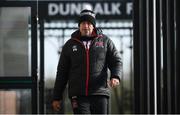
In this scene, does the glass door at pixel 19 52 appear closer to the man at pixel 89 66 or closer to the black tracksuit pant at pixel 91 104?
the man at pixel 89 66

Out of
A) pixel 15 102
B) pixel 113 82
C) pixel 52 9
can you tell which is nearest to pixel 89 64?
pixel 113 82

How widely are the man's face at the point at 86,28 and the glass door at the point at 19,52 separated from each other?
2.65 m

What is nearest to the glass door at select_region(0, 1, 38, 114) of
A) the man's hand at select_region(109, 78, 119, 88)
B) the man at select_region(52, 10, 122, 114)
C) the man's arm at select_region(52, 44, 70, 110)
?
the man's arm at select_region(52, 44, 70, 110)

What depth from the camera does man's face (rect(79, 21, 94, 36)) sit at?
7.13 meters

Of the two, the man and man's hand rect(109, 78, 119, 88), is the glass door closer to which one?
the man

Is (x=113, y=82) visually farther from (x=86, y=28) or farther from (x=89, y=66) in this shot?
(x=86, y=28)

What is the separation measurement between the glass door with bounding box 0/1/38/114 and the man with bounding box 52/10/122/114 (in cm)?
257

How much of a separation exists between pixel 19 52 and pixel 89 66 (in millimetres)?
2908

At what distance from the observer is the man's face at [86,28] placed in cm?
713

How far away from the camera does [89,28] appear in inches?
282

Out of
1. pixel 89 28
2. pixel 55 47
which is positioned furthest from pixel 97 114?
pixel 55 47

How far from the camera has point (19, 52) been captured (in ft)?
32.6

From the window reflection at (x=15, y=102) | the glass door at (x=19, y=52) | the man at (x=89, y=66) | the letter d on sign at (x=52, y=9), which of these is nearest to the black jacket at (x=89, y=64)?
the man at (x=89, y=66)
